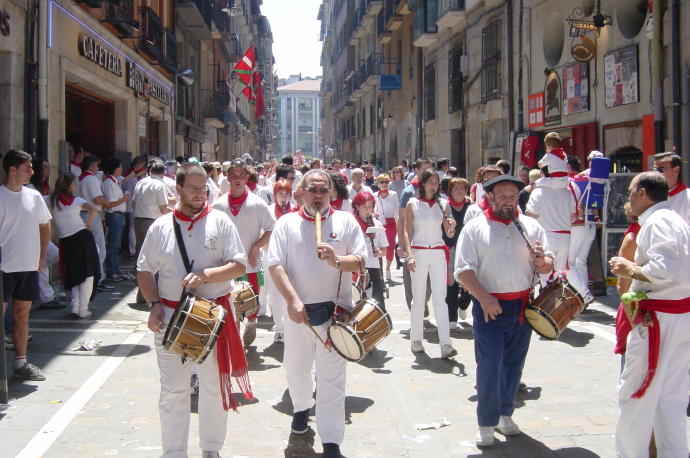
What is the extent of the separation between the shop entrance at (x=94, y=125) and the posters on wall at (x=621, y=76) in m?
10.3

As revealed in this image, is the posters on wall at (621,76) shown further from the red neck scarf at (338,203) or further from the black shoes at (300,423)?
the black shoes at (300,423)

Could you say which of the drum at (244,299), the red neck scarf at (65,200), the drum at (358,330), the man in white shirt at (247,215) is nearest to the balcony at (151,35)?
the red neck scarf at (65,200)

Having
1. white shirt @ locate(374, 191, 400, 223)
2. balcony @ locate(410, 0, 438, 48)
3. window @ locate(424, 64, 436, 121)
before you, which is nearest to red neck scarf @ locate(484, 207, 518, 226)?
white shirt @ locate(374, 191, 400, 223)

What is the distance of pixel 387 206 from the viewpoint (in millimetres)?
12688

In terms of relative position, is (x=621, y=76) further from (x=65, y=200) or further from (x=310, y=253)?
(x=310, y=253)

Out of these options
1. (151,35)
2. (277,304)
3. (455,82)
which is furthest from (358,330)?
(455,82)

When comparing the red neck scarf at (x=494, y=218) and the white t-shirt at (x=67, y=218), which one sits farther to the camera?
the white t-shirt at (x=67, y=218)

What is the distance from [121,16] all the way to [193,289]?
1169 cm

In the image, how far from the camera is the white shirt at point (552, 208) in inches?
353

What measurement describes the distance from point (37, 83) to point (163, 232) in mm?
7928

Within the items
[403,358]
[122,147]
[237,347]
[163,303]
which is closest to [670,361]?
[237,347]

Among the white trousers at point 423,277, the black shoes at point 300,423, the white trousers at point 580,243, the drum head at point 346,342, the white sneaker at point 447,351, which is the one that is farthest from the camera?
the white trousers at point 580,243

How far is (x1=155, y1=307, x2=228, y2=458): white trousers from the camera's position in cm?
440

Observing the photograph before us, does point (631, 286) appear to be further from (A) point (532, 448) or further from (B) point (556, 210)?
(B) point (556, 210)
